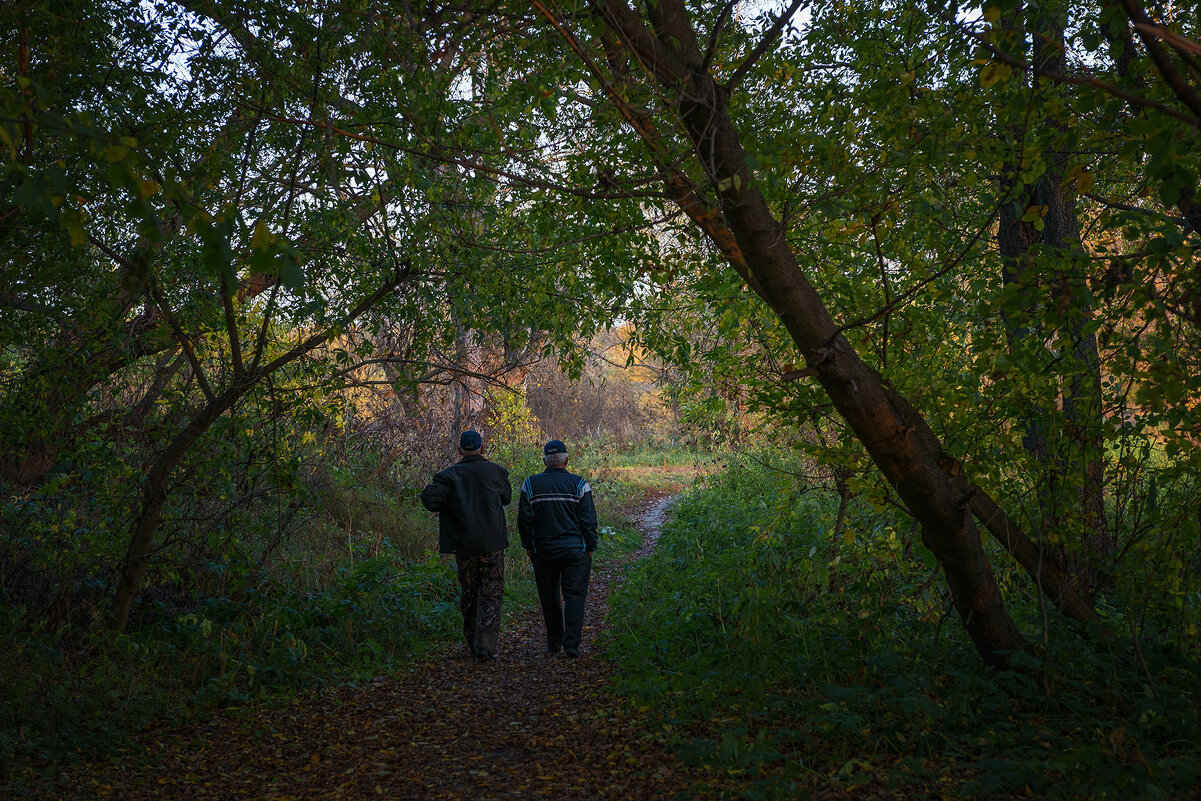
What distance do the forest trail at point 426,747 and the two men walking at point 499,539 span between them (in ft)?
1.75

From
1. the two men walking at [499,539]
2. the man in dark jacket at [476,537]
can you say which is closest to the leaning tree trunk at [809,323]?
the two men walking at [499,539]

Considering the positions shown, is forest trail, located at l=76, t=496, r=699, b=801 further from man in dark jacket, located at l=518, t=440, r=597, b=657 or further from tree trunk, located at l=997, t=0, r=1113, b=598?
tree trunk, located at l=997, t=0, r=1113, b=598

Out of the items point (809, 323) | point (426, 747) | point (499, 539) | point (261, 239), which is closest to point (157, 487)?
point (499, 539)

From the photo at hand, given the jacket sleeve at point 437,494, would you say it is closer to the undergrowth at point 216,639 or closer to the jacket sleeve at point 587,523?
the undergrowth at point 216,639

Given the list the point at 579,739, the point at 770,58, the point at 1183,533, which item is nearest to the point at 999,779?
the point at 1183,533

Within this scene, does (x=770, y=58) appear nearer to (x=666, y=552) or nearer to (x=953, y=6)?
(x=953, y=6)

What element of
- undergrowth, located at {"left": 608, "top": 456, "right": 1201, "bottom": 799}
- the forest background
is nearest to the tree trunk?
the forest background

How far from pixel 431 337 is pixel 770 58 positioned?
11.9ft

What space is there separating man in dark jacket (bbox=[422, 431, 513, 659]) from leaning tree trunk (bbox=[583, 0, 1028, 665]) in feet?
12.0

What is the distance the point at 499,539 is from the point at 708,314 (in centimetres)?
301

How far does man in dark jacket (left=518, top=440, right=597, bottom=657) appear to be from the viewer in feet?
24.2

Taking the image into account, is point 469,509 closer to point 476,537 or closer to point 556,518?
point 476,537

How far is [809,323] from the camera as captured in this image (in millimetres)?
4359

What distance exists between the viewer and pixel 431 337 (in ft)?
23.5
